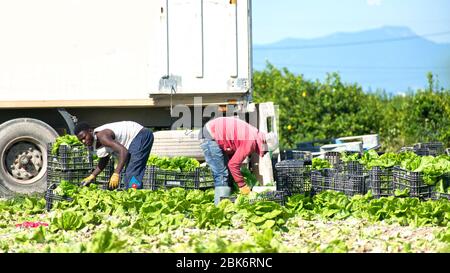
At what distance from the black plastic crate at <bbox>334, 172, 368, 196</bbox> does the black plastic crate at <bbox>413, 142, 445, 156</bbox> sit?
3525 mm

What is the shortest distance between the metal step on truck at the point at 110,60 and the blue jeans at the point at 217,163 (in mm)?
2586

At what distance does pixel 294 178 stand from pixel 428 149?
4.20 meters

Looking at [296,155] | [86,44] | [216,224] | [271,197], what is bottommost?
[216,224]

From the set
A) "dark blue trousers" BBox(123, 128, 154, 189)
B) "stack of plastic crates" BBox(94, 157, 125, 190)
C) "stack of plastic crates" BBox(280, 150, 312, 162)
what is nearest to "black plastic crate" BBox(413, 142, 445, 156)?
"stack of plastic crates" BBox(280, 150, 312, 162)

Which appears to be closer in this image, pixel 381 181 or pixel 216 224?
pixel 216 224

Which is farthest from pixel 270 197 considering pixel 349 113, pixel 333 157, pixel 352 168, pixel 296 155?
pixel 349 113

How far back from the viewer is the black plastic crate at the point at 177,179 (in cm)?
1251

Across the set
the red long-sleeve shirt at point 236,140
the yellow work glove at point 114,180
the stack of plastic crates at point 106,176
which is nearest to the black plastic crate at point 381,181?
the red long-sleeve shirt at point 236,140

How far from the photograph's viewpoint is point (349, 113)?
75.4ft

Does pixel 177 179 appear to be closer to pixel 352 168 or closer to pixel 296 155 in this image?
pixel 352 168

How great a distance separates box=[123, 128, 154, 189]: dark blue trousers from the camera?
12312mm

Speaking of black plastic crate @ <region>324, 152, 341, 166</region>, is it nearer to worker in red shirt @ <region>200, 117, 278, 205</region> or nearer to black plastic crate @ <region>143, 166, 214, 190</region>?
black plastic crate @ <region>143, 166, 214, 190</region>

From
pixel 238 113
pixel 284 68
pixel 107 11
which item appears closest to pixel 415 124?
pixel 284 68
